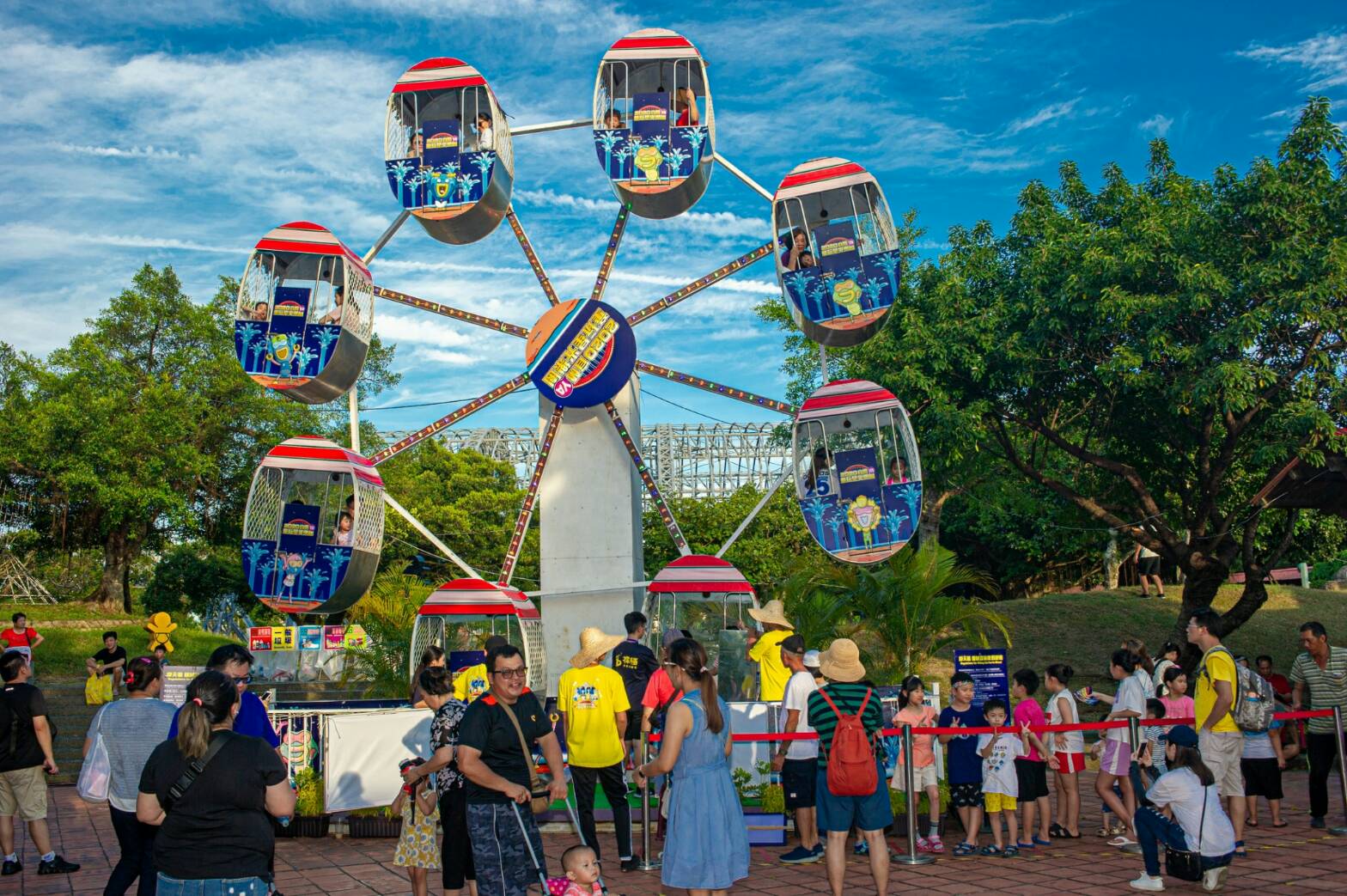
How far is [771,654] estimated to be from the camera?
427 inches

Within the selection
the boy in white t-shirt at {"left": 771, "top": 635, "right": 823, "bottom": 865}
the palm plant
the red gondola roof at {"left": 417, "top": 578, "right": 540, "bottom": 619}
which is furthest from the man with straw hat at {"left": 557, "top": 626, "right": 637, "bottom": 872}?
the palm plant

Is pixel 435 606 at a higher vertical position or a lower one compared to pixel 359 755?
higher

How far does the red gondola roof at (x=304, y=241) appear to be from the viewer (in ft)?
46.8

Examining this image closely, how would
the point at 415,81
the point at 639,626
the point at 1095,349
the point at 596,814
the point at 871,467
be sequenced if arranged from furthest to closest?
the point at 1095,349 → the point at 415,81 → the point at 871,467 → the point at 596,814 → the point at 639,626

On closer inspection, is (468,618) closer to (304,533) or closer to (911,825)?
(304,533)

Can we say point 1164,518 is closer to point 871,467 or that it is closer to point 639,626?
point 871,467

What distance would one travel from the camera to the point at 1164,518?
2256 cm

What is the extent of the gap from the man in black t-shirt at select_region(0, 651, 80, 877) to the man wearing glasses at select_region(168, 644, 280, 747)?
2.32 m

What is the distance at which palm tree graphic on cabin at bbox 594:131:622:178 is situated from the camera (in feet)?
48.5

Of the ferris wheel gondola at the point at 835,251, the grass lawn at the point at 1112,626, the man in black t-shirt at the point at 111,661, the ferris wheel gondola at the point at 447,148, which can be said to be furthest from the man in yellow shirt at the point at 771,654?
the grass lawn at the point at 1112,626

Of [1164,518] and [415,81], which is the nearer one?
[415,81]

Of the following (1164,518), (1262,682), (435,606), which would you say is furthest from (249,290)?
(1164,518)

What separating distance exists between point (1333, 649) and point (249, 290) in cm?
1237

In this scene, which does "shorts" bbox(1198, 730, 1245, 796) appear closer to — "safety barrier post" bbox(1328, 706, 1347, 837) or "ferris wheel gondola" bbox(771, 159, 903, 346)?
"safety barrier post" bbox(1328, 706, 1347, 837)
